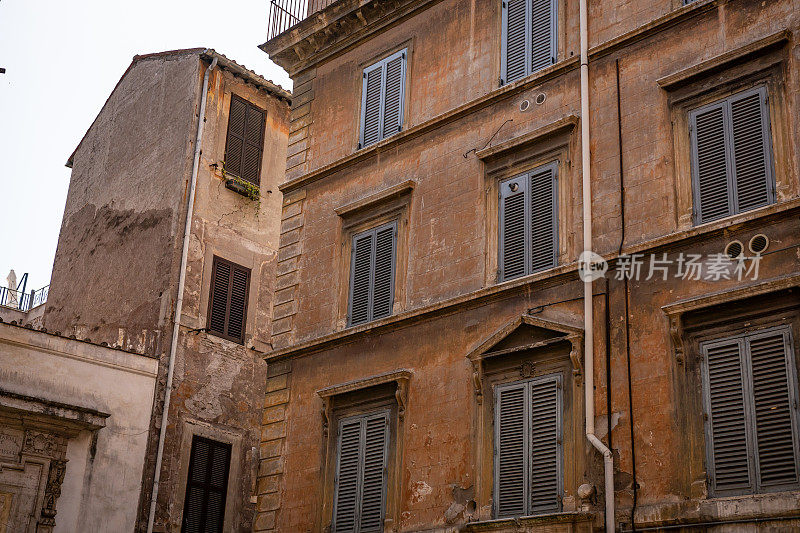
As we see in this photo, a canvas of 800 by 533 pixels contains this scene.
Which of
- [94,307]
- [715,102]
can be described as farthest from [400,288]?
[94,307]

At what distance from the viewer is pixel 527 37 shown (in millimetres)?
14531

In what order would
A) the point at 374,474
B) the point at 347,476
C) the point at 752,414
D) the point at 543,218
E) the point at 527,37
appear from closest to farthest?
the point at 752,414 < the point at 543,218 < the point at 374,474 < the point at 347,476 < the point at 527,37

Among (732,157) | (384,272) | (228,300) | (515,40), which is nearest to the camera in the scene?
(732,157)

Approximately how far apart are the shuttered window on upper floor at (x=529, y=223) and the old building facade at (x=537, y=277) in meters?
0.03

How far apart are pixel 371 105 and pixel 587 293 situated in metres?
5.74

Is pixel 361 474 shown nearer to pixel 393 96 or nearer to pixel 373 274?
pixel 373 274

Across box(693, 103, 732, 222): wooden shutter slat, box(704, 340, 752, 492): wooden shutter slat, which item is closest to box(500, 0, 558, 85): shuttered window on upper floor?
box(693, 103, 732, 222): wooden shutter slat

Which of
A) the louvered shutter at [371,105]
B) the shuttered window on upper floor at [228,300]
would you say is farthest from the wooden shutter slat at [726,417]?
the shuttered window on upper floor at [228,300]

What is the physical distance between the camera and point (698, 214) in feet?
38.8

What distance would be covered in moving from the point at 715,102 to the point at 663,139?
716 mm

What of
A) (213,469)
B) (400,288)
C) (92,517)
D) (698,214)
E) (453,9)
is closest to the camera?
(698,214)

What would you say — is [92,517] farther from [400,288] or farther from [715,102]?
[715,102]

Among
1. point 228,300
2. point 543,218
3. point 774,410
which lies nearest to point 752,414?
point 774,410

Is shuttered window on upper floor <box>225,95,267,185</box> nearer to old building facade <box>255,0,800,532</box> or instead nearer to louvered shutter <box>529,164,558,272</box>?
old building facade <box>255,0,800,532</box>
